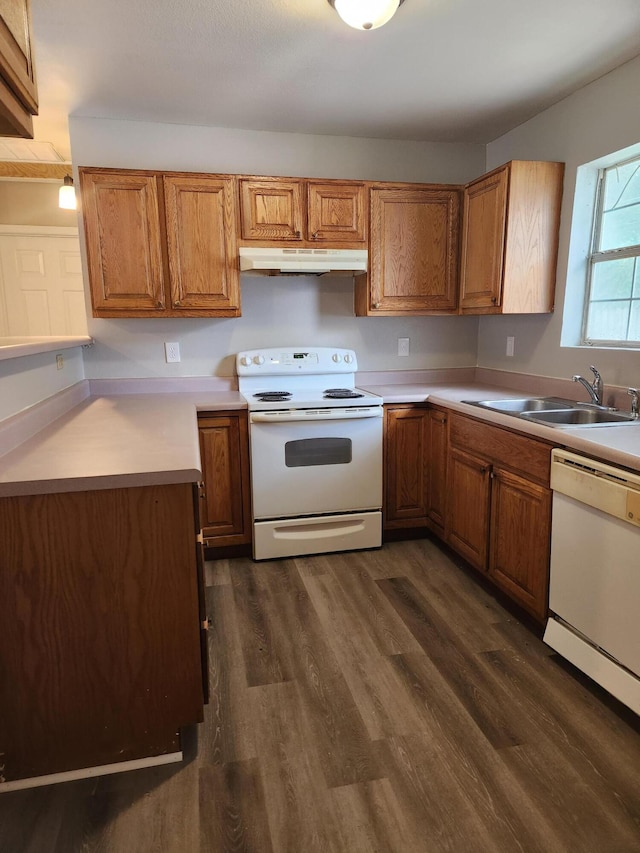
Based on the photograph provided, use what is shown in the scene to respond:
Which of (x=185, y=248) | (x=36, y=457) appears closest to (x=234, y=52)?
(x=185, y=248)

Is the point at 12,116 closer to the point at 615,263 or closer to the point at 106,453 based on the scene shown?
the point at 106,453

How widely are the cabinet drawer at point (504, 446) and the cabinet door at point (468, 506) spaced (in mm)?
67

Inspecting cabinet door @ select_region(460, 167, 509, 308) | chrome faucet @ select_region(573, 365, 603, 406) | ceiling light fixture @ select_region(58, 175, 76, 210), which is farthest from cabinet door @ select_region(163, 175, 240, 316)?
chrome faucet @ select_region(573, 365, 603, 406)

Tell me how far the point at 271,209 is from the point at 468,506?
1.90 meters

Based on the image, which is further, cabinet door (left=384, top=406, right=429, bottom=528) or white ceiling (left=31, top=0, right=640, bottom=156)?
cabinet door (left=384, top=406, right=429, bottom=528)

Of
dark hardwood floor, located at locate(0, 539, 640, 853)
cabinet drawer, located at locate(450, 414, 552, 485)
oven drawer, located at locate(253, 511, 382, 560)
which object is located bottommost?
dark hardwood floor, located at locate(0, 539, 640, 853)

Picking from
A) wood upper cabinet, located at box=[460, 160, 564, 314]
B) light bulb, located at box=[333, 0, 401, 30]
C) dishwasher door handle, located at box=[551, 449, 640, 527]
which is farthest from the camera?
wood upper cabinet, located at box=[460, 160, 564, 314]

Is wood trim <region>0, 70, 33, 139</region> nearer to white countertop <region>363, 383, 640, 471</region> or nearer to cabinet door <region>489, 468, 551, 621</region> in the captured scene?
white countertop <region>363, 383, 640, 471</region>

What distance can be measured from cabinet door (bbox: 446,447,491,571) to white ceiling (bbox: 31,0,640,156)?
174cm

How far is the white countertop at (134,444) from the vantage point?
1.40m

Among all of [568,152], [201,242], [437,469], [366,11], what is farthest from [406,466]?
[366,11]

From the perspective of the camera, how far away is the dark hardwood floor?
135cm

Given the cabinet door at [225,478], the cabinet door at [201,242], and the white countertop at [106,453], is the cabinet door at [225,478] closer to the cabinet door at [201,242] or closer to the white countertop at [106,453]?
the white countertop at [106,453]

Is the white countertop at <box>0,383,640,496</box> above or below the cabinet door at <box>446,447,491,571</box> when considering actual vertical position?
above
